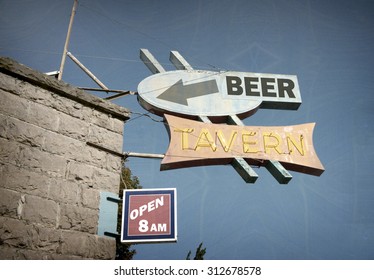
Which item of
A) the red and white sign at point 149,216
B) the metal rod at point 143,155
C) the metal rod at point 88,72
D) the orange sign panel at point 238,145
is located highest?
the metal rod at point 88,72

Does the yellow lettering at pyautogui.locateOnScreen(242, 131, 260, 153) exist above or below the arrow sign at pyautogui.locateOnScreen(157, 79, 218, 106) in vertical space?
below

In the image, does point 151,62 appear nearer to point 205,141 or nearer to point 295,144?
point 205,141

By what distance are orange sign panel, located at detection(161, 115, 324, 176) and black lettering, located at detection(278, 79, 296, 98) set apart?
1.13 metres

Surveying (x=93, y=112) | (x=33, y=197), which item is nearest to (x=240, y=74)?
(x=93, y=112)

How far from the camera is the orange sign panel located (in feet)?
25.8

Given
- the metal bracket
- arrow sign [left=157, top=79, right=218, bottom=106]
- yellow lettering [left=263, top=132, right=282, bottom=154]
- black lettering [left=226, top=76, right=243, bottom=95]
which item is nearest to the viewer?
the metal bracket

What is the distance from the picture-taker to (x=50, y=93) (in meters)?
5.97

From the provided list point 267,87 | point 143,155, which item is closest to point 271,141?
point 267,87

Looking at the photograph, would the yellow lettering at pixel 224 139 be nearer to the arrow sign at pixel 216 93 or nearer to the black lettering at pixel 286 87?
the arrow sign at pixel 216 93

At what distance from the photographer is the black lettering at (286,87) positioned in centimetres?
958

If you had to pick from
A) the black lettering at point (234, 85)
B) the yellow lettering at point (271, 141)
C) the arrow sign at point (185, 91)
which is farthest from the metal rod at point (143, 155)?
the black lettering at point (234, 85)

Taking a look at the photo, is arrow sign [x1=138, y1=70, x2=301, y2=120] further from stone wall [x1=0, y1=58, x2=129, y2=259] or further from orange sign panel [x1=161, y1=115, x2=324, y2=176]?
stone wall [x1=0, y1=58, x2=129, y2=259]

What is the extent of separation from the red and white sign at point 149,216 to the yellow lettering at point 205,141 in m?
2.23

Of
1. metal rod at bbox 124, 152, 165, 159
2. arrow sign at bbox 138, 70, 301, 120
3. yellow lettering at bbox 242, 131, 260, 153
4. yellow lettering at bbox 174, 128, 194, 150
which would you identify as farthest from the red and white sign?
arrow sign at bbox 138, 70, 301, 120
